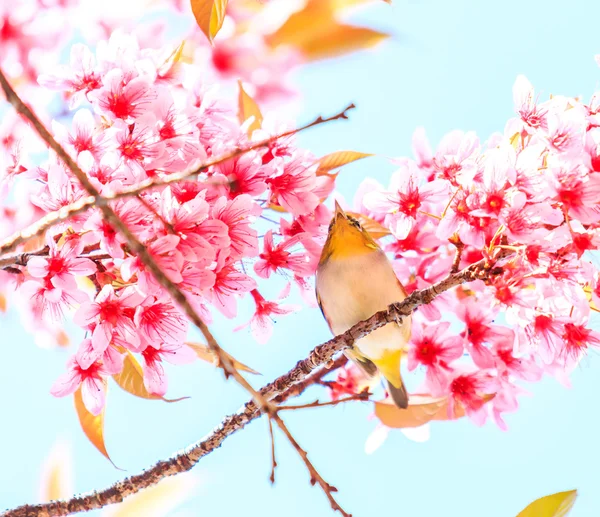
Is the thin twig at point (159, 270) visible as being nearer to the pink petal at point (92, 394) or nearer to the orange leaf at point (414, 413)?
the pink petal at point (92, 394)

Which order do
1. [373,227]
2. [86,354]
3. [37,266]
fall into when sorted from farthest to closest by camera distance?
[373,227] → [86,354] → [37,266]

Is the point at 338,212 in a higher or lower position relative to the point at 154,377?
higher

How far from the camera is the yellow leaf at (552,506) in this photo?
1260 mm

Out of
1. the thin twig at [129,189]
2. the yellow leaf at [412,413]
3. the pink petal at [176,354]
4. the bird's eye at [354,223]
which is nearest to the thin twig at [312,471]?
the thin twig at [129,189]

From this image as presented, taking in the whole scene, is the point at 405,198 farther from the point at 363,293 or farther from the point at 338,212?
the point at 363,293

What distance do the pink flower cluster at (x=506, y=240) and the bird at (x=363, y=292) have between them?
0.06 metres

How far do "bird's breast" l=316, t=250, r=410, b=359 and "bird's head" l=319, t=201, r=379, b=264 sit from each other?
2cm

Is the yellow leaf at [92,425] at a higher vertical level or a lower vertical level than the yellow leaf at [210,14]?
lower

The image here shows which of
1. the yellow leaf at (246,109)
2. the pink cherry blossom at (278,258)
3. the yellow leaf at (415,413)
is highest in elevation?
the yellow leaf at (246,109)

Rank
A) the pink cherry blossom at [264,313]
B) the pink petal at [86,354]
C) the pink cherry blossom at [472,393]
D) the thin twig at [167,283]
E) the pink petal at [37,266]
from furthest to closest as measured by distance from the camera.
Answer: the pink cherry blossom at [472,393] → the pink cherry blossom at [264,313] → the pink petal at [86,354] → the pink petal at [37,266] → the thin twig at [167,283]

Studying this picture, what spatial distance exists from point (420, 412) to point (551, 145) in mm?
729

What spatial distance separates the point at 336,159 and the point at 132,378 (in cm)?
64

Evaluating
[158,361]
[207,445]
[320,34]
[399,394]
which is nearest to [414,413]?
[399,394]

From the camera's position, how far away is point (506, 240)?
1223mm
